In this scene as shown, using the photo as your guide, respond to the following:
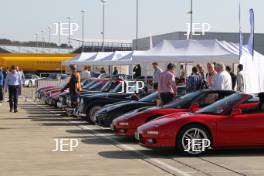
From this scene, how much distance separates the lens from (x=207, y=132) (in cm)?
1093

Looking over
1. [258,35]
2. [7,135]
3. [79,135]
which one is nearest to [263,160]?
[79,135]

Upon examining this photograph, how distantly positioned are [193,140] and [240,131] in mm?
864

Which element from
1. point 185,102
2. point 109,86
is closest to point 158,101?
point 185,102

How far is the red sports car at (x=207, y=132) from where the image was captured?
1083 cm

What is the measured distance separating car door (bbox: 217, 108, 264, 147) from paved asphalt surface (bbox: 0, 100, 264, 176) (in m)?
0.27

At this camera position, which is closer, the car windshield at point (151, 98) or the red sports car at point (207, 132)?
the red sports car at point (207, 132)

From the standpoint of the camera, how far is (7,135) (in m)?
14.6

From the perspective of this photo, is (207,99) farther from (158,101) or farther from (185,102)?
(158,101)

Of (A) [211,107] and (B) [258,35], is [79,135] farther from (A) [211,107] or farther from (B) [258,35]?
(B) [258,35]

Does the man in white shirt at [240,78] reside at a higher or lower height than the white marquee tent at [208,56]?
lower

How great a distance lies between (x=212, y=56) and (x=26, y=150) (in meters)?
10.3

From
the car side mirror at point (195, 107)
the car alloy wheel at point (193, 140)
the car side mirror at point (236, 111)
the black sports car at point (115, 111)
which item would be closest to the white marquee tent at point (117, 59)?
the black sports car at point (115, 111)

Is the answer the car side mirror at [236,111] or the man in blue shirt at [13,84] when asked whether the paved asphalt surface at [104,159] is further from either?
the man in blue shirt at [13,84]

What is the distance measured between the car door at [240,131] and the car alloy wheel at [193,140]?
0.27 metres
